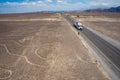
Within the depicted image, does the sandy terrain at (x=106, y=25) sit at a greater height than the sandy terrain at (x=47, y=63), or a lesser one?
lesser

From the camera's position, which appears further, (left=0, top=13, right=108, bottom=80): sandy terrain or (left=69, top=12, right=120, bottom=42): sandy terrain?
(left=69, top=12, right=120, bottom=42): sandy terrain

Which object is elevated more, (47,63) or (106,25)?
(47,63)

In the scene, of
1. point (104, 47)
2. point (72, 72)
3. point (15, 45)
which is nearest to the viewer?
point (72, 72)

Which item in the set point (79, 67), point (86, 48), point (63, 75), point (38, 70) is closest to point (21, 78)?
point (38, 70)

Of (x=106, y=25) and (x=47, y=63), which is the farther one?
(x=106, y=25)

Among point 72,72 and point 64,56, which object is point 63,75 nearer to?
point 72,72

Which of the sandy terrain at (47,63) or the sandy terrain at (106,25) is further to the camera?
the sandy terrain at (106,25)

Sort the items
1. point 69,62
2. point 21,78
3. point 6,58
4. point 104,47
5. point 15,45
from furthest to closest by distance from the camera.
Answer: point 15,45, point 104,47, point 6,58, point 69,62, point 21,78

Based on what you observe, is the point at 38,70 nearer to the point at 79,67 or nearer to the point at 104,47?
the point at 79,67

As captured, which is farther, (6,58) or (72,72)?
(6,58)

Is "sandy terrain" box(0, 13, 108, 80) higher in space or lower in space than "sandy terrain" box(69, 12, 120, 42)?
higher

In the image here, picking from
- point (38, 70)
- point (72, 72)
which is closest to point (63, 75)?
point (72, 72)
